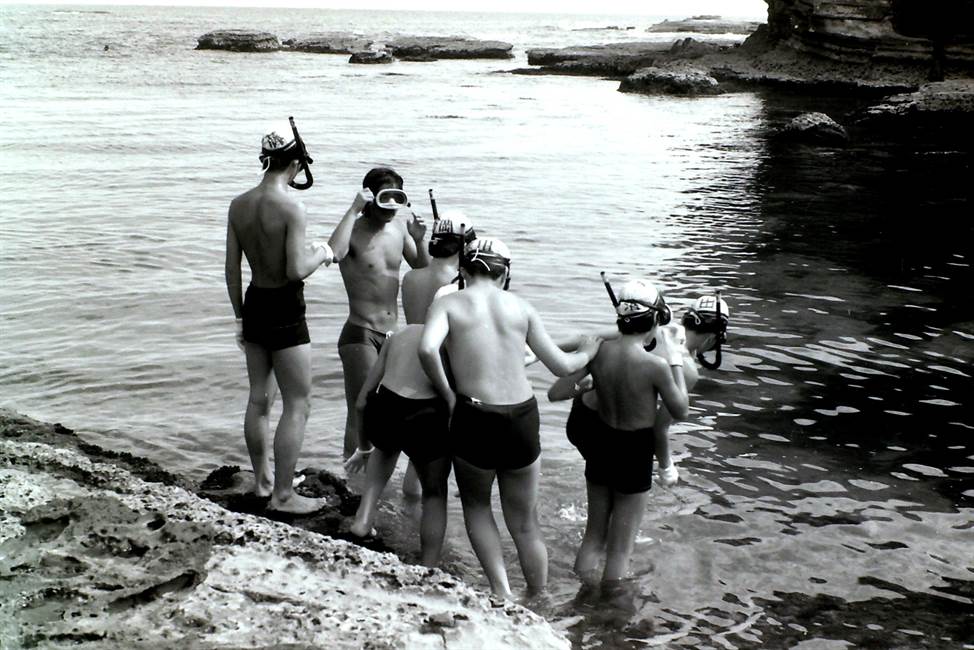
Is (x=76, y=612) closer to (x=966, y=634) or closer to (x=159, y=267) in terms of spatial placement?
(x=966, y=634)

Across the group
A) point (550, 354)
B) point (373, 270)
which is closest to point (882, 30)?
point (373, 270)

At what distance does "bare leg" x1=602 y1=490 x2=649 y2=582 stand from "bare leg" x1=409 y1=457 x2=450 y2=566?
985mm

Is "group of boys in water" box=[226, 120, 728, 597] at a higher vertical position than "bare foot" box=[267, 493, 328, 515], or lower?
higher

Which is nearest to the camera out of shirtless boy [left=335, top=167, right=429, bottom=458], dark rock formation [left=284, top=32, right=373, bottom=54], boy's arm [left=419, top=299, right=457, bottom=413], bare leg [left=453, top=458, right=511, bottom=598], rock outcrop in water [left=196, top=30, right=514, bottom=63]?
boy's arm [left=419, top=299, right=457, bottom=413]

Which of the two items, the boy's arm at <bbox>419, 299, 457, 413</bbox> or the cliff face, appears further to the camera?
the cliff face

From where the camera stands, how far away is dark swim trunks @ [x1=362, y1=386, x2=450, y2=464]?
5719mm

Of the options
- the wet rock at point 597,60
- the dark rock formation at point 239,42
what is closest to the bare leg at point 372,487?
the wet rock at point 597,60

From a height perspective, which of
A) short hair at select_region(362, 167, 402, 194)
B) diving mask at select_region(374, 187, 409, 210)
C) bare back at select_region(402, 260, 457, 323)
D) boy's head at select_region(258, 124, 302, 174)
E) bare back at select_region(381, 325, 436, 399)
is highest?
boy's head at select_region(258, 124, 302, 174)

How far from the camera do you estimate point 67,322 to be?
11.4 m

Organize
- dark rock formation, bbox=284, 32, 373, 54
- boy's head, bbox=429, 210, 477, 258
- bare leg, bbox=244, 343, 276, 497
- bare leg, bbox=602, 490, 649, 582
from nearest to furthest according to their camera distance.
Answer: bare leg, bbox=602, 490, 649, 582 → boy's head, bbox=429, 210, 477, 258 → bare leg, bbox=244, 343, 276, 497 → dark rock formation, bbox=284, 32, 373, 54

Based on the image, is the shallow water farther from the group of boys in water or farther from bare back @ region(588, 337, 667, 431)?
bare back @ region(588, 337, 667, 431)

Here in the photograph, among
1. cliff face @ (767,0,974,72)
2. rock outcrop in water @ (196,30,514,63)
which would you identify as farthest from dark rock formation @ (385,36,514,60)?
cliff face @ (767,0,974,72)

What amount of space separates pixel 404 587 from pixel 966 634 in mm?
3308

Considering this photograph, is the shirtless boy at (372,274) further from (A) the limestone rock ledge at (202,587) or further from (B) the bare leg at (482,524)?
(A) the limestone rock ledge at (202,587)
